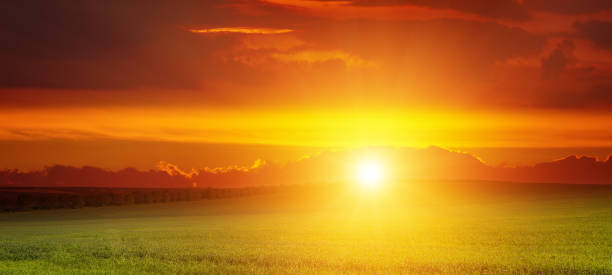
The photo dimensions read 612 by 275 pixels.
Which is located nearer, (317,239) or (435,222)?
(317,239)

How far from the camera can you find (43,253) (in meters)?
29.7

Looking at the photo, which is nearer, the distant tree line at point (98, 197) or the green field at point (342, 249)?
the green field at point (342, 249)

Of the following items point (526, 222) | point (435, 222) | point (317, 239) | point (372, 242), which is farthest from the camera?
point (435, 222)

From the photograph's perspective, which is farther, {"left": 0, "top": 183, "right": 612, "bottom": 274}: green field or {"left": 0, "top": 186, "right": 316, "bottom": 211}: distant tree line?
{"left": 0, "top": 186, "right": 316, "bottom": 211}: distant tree line

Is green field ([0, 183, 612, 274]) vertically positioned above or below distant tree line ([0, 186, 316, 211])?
below

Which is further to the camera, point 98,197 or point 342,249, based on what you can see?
point 98,197

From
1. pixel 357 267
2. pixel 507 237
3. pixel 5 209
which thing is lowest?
pixel 357 267

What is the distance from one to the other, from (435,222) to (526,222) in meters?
5.91

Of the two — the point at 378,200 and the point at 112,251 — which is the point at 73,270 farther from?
the point at 378,200

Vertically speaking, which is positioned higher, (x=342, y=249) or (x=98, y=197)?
(x=98, y=197)

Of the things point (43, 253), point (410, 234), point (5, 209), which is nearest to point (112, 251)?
point (43, 253)

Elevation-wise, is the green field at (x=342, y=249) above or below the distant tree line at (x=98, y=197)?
below

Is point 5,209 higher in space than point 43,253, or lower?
higher

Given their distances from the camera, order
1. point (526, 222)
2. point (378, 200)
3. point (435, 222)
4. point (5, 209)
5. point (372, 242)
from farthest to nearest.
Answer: point (378, 200), point (5, 209), point (435, 222), point (526, 222), point (372, 242)
